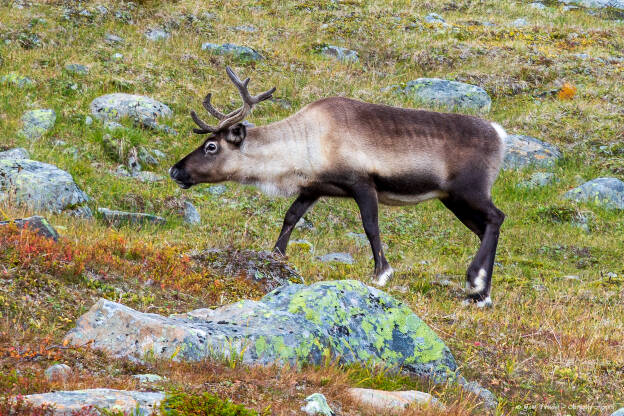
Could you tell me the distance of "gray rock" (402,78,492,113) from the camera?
18594mm

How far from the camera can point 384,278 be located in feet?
30.7

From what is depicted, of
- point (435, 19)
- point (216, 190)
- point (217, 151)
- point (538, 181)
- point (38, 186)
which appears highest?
point (217, 151)

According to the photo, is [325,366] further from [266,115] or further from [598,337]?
[266,115]

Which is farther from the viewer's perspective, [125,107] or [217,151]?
[125,107]

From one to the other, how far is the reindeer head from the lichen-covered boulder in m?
4.28

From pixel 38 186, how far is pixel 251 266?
4401 millimetres

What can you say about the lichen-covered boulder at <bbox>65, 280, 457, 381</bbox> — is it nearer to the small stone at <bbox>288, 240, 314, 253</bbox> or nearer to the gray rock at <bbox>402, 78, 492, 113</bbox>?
the small stone at <bbox>288, 240, 314, 253</bbox>

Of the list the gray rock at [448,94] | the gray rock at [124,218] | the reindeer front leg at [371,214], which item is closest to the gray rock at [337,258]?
the reindeer front leg at [371,214]

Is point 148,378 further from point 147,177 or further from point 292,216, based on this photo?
point 147,177

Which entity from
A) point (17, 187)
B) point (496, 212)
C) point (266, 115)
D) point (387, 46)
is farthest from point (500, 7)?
point (17, 187)

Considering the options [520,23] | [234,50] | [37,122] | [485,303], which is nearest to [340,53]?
[234,50]

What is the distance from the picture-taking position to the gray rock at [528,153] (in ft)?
53.2

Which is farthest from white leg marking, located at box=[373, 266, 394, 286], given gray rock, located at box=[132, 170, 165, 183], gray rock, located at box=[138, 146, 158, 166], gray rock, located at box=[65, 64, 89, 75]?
gray rock, located at box=[65, 64, 89, 75]

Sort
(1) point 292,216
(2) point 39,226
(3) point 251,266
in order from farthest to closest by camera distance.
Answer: (1) point 292,216, (3) point 251,266, (2) point 39,226
